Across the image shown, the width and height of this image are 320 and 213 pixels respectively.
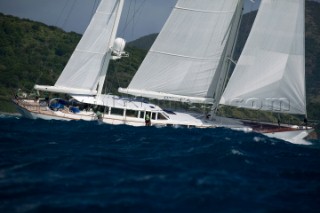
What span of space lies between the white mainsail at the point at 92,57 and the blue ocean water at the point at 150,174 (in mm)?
10295

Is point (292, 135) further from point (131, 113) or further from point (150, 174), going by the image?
point (150, 174)

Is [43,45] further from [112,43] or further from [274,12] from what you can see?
[274,12]

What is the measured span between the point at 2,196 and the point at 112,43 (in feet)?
77.5

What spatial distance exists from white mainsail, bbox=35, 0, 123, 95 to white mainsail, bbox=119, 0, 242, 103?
2613 mm

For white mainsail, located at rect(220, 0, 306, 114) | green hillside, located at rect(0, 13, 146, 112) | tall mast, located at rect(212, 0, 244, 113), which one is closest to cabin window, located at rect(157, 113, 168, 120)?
tall mast, located at rect(212, 0, 244, 113)

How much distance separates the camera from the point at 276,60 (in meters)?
33.8

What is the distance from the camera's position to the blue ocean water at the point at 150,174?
13.7 m

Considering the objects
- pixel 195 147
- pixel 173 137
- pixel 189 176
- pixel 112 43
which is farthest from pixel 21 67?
pixel 189 176

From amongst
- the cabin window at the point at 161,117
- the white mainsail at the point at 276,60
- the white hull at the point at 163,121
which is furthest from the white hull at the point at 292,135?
the cabin window at the point at 161,117

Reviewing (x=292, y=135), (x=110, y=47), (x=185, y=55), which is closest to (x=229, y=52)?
(x=185, y=55)

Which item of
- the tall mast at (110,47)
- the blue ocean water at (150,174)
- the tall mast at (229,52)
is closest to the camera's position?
the blue ocean water at (150,174)

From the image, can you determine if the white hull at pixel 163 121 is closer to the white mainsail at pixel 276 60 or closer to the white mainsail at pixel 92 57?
the white mainsail at pixel 276 60

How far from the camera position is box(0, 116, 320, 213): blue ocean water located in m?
13.7

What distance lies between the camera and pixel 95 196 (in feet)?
45.7
